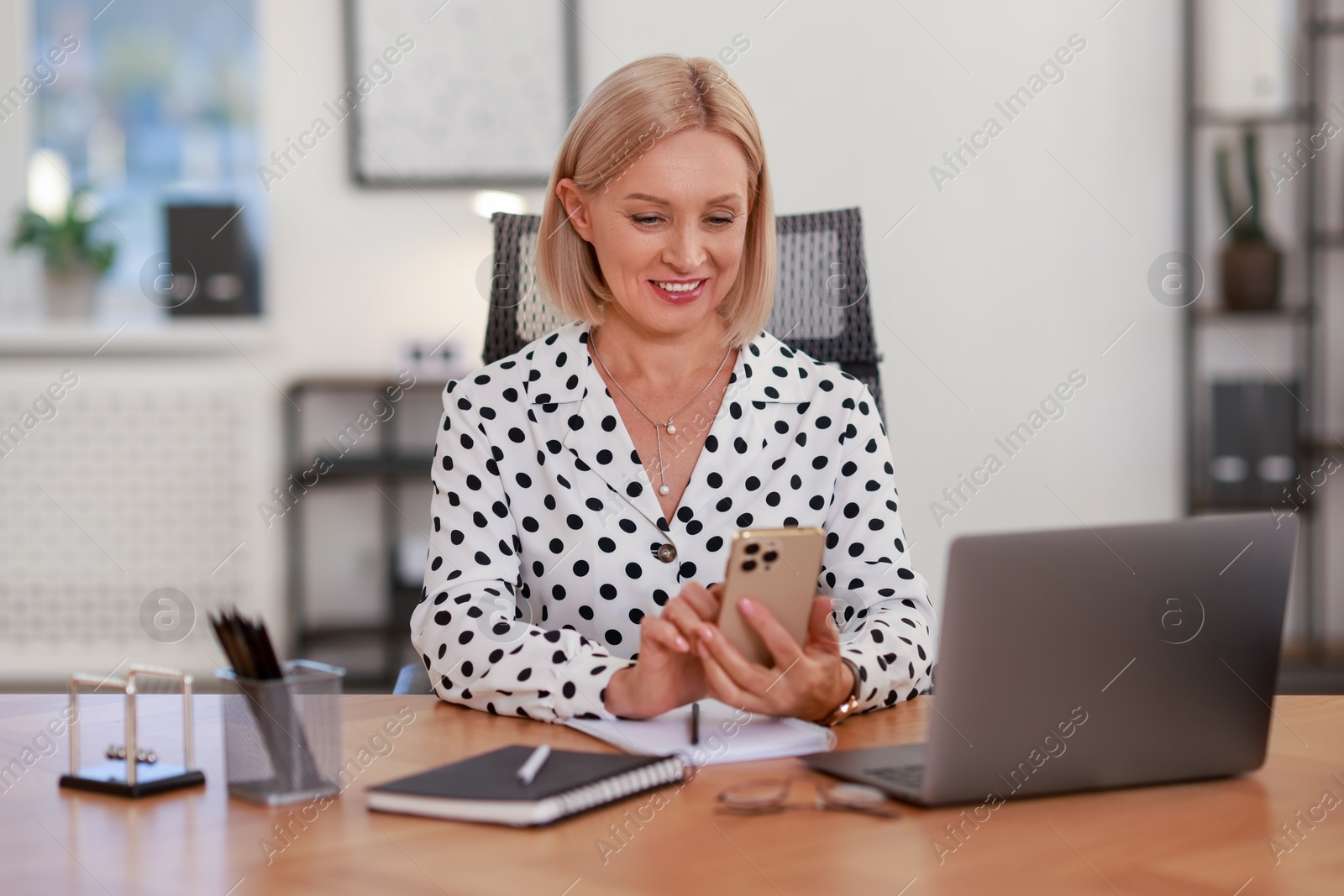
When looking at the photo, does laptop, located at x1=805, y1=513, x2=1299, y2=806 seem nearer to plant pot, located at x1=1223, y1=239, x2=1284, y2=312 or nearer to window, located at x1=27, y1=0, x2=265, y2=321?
plant pot, located at x1=1223, y1=239, x2=1284, y2=312

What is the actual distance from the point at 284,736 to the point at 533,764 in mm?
177

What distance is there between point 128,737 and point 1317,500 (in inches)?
126

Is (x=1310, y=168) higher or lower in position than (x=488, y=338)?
higher

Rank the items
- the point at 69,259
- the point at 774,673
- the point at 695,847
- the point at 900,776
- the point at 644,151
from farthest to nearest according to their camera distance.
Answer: the point at 69,259 < the point at 644,151 < the point at 774,673 < the point at 900,776 < the point at 695,847

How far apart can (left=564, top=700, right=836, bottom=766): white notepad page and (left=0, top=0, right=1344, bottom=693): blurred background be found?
2185 millimetres

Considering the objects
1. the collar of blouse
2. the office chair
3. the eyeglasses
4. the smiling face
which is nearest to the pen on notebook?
the eyeglasses

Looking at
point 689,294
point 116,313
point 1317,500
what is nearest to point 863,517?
point 689,294

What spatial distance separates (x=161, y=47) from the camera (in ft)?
12.0

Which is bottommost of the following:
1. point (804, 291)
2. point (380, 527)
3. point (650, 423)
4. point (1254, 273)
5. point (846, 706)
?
point (380, 527)

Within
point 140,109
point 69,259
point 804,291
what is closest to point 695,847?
point 804,291

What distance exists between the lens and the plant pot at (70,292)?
3.51 meters

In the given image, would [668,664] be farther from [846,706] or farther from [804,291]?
[804,291]

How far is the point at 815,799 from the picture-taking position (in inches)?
35.7

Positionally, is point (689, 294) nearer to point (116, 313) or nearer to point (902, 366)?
point (902, 366)
